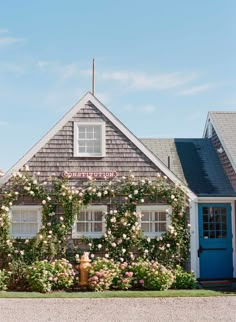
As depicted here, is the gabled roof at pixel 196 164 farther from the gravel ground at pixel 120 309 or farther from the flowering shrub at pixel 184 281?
the gravel ground at pixel 120 309

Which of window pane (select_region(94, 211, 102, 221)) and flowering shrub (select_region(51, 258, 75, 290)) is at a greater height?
window pane (select_region(94, 211, 102, 221))

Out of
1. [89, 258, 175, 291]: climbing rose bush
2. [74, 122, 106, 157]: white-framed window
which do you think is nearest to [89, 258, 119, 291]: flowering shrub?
[89, 258, 175, 291]: climbing rose bush

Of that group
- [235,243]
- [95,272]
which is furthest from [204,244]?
[95,272]

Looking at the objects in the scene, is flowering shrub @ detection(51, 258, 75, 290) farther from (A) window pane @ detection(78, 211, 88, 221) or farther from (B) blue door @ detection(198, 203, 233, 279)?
(B) blue door @ detection(198, 203, 233, 279)

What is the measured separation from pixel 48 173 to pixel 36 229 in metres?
1.85

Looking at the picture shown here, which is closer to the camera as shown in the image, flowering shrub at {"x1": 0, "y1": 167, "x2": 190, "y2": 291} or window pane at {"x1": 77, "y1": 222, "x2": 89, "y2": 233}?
flowering shrub at {"x1": 0, "y1": 167, "x2": 190, "y2": 291}

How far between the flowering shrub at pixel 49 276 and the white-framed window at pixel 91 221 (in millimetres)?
1530

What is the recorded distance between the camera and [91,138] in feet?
51.2

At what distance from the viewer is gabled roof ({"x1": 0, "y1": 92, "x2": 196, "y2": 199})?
49.5 ft

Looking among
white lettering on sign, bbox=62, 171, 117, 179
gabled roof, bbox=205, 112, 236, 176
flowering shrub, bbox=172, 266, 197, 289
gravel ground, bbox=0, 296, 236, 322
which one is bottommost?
gravel ground, bbox=0, 296, 236, 322

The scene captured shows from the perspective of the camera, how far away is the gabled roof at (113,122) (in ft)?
49.5

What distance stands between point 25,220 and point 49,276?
90.9 inches

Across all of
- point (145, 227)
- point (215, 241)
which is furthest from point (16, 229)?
point (215, 241)

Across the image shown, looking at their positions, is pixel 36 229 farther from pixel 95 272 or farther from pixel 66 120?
pixel 66 120
